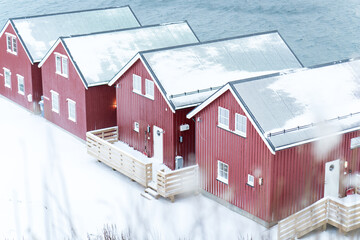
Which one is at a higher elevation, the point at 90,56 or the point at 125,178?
the point at 90,56

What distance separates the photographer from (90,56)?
40.1m

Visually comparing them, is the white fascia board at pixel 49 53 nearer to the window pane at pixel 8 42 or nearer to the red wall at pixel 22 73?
the red wall at pixel 22 73

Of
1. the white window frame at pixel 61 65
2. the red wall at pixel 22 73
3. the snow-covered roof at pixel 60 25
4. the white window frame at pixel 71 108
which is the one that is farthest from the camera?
the red wall at pixel 22 73

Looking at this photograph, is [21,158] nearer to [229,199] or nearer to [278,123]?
[229,199]

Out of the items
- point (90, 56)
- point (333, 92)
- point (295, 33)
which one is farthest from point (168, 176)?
point (295, 33)

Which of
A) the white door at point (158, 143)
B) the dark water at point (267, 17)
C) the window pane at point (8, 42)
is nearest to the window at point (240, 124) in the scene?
the white door at point (158, 143)

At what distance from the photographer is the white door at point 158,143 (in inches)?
1374

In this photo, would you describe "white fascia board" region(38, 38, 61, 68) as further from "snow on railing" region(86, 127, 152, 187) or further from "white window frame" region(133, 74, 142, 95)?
"white window frame" region(133, 74, 142, 95)

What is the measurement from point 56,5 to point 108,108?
61.4 meters

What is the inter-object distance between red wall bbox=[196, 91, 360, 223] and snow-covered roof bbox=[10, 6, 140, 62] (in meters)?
18.8

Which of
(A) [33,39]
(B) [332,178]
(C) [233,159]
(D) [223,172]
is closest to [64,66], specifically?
(A) [33,39]

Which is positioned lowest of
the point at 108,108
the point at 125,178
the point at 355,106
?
the point at 125,178

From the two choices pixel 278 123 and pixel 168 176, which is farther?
pixel 168 176

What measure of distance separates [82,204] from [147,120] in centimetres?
668
